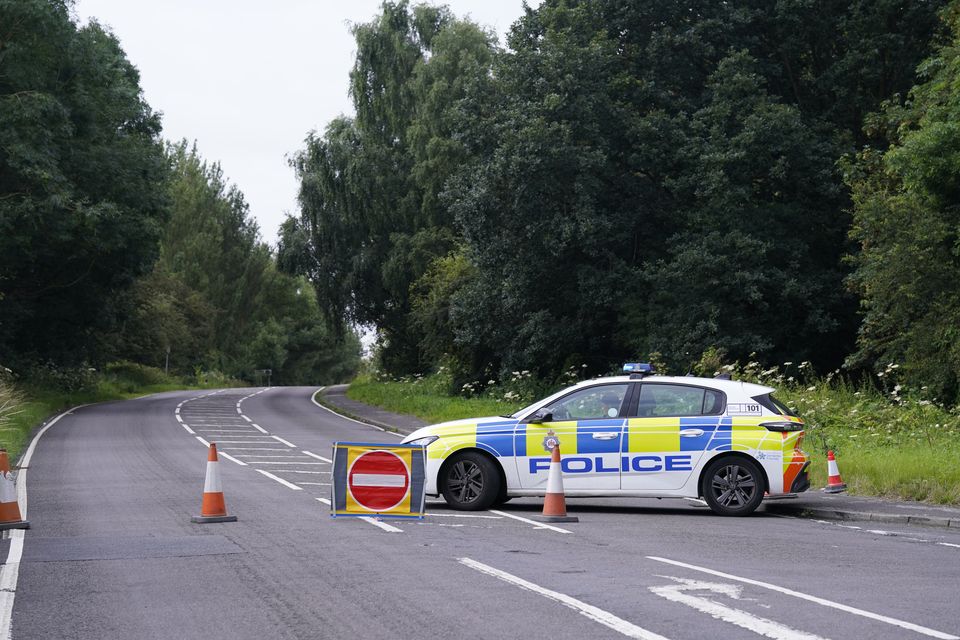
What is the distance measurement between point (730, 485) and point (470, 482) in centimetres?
312

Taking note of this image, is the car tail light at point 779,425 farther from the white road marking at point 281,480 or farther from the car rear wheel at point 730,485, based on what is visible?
the white road marking at point 281,480

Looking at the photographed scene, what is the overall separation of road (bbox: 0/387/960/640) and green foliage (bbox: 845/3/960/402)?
11.7 meters

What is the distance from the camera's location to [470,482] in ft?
47.1

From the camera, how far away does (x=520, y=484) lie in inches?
562

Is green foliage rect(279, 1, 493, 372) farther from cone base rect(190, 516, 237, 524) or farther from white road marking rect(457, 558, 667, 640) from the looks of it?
white road marking rect(457, 558, 667, 640)

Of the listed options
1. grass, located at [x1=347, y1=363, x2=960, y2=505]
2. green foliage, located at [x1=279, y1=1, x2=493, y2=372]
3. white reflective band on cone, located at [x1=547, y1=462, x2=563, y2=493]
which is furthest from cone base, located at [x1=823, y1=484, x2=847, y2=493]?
green foliage, located at [x1=279, y1=1, x2=493, y2=372]

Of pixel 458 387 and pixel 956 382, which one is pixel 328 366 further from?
pixel 956 382

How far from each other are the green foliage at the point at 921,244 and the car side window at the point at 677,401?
39.6 ft

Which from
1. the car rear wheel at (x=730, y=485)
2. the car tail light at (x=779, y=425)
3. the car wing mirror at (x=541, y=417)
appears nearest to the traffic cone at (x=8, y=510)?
the car wing mirror at (x=541, y=417)

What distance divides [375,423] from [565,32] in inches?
523

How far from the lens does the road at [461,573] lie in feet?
24.4

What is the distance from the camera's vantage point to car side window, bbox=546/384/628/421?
14.3 meters

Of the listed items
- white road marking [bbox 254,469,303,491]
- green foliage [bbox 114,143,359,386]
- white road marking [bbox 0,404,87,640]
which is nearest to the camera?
white road marking [bbox 0,404,87,640]

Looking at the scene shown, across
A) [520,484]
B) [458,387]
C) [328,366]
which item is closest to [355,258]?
[458,387]
